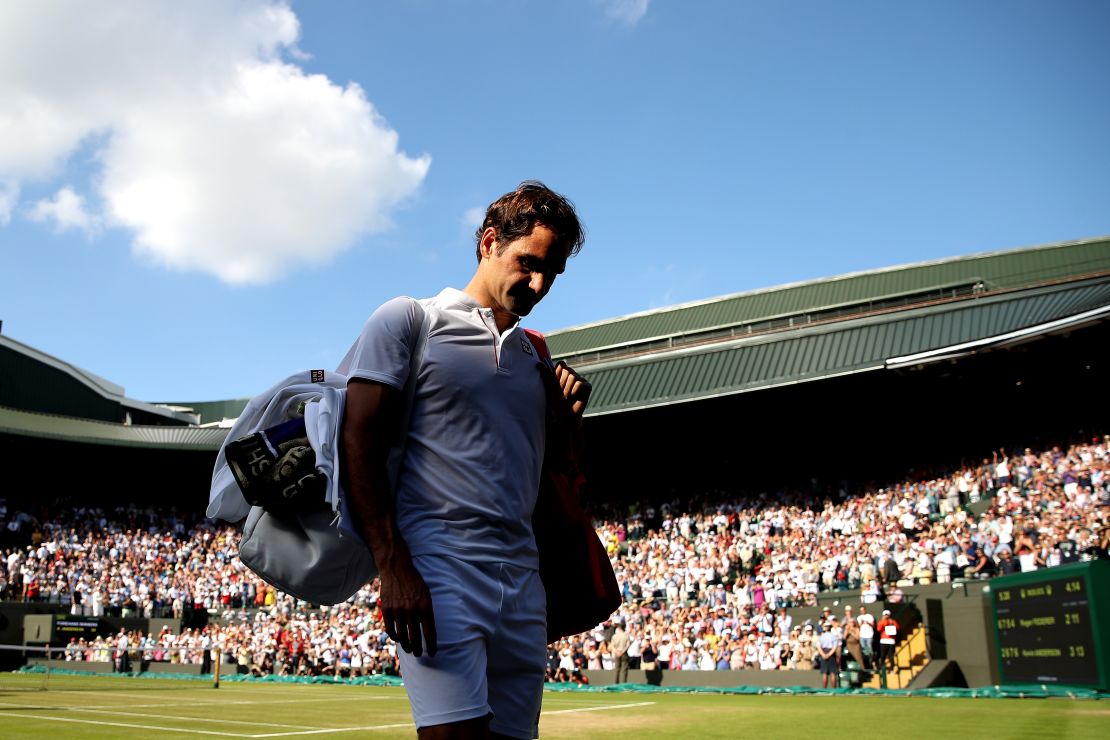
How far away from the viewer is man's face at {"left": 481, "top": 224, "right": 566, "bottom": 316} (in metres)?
2.90

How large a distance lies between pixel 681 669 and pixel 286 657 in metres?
13.1

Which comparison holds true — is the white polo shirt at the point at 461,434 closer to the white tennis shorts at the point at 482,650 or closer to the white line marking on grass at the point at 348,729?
the white tennis shorts at the point at 482,650

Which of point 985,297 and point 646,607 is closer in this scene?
point 646,607

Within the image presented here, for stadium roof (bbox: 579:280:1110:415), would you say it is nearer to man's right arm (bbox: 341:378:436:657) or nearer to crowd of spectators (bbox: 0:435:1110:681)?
crowd of spectators (bbox: 0:435:1110:681)

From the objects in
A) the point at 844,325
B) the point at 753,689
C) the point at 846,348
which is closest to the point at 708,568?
the point at 753,689

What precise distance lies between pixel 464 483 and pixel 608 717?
1105 centimetres

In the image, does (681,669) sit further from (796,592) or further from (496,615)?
(496,615)

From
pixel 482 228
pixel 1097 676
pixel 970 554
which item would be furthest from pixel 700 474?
pixel 482 228

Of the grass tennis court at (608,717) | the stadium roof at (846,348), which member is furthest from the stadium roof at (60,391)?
the grass tennis court at (608,717)

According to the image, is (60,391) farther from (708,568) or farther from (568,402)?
(568,402)

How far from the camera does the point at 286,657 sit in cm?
2970

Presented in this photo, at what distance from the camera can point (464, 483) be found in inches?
104

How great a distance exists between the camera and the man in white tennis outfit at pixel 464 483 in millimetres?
2469

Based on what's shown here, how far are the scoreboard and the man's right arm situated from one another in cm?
1485
